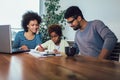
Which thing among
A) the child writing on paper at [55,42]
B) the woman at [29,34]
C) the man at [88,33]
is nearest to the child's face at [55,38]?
the child writing on paper at [55,42]

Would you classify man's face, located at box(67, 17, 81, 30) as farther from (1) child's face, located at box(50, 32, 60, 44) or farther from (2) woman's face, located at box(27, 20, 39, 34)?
(2) woman's face, located at box(27, 20, 39, 34)

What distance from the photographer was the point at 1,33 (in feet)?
6.43

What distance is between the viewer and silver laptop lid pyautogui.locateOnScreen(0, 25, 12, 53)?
73.9 inches

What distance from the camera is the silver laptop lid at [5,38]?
188cm

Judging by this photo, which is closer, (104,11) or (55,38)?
(55,38)

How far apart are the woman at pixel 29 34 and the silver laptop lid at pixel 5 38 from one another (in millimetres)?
885

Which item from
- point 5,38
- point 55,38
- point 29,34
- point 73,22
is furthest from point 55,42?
point 5,38

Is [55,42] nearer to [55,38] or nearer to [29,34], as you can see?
[55,38]

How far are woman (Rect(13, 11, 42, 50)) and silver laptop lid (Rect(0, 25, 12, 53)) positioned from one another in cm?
89

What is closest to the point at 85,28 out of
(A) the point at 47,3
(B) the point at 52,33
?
(B) the point at 52,33

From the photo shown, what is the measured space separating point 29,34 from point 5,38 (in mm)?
1227

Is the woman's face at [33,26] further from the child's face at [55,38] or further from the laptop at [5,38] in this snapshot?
the laptop at [5,38]

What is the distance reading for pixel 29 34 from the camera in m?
3.15

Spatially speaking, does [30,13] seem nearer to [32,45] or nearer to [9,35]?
[32,45]
